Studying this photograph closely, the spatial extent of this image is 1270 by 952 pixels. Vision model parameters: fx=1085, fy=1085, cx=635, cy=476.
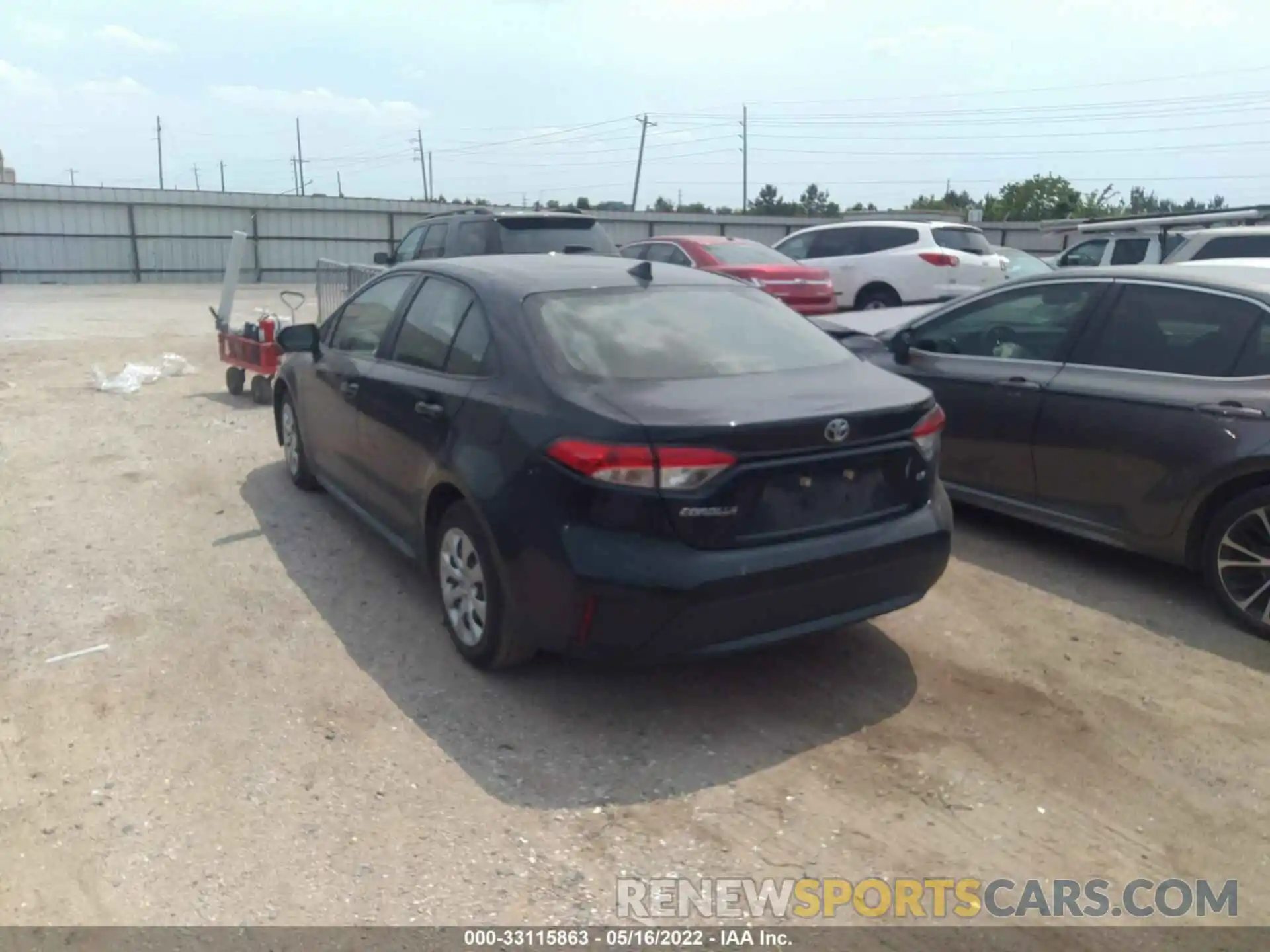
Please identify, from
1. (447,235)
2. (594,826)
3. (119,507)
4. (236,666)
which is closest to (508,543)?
(594,826)

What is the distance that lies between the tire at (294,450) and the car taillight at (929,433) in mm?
3860

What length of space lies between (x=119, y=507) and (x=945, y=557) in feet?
16.1

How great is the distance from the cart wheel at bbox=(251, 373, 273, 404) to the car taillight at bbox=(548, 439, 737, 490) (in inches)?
269

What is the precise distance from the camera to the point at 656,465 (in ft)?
12.0

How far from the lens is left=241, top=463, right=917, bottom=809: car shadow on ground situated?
12.2 ft

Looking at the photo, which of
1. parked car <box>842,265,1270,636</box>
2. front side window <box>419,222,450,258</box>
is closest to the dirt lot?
parked car <box>842,265,1270,636</box>

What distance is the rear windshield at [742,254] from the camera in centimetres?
1341

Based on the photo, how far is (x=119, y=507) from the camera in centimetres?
659

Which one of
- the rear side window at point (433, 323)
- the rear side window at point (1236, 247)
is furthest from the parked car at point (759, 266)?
the rear side window at point (433, 323)

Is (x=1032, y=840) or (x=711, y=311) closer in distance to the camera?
(x=1032, y=840)

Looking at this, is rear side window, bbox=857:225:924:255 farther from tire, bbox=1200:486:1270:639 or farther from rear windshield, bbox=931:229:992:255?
tire, bbox=1200:486:1270:639

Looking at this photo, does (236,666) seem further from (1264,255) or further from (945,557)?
(1264,255)

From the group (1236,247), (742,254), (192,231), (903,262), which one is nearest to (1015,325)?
(1236,247)

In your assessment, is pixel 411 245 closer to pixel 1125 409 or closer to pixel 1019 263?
pixel 1019 263
